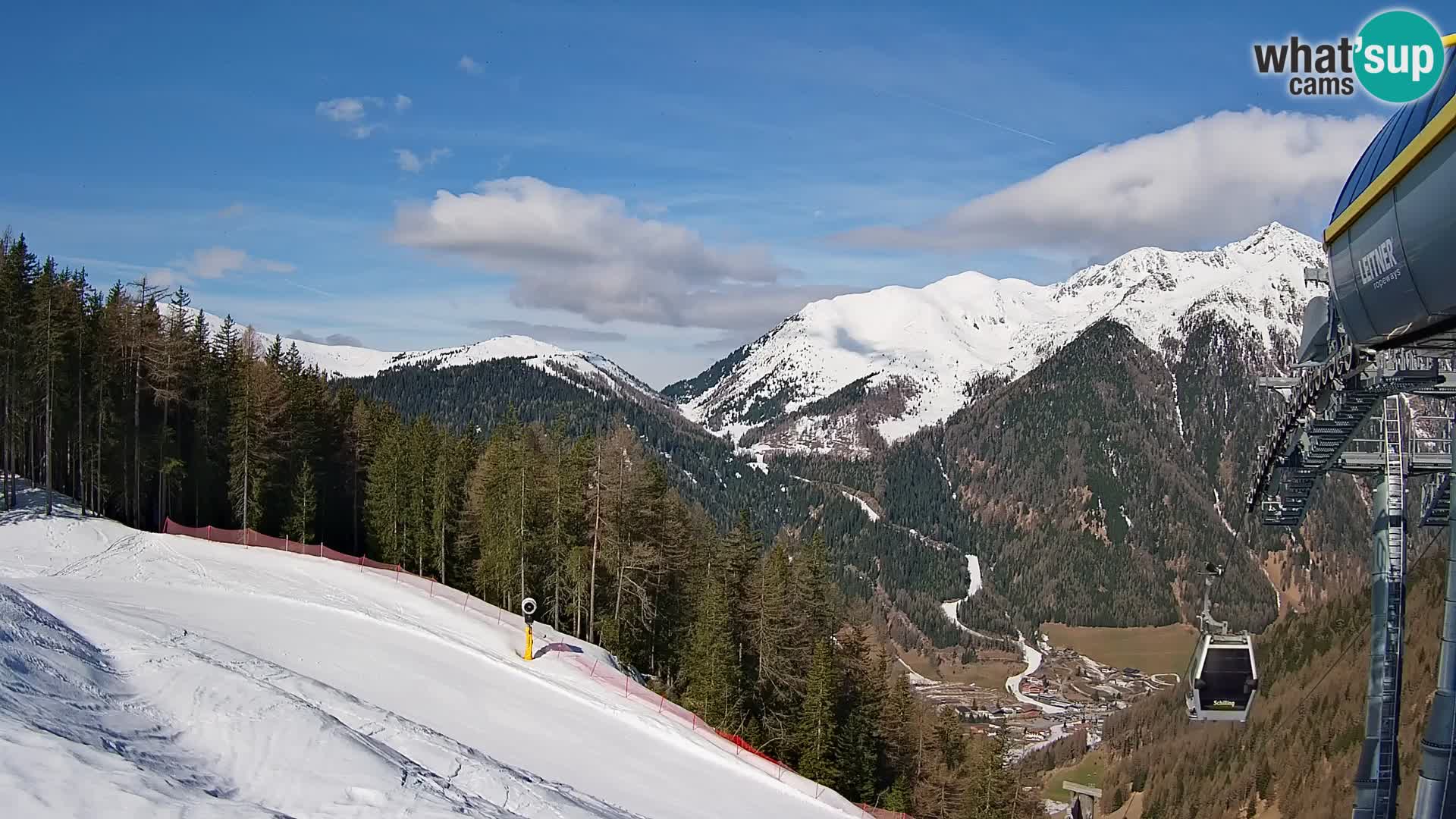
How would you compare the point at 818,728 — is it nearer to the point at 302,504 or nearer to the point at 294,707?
the point at 294,707

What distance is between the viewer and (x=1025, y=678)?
174m

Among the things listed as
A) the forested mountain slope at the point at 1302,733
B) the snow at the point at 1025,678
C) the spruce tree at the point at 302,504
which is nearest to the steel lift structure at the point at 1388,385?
the forested mountain slope at the point at 1302,733

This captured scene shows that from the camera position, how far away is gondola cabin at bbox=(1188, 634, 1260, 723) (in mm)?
15430

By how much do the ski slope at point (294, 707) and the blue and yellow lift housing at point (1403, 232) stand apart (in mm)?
11604

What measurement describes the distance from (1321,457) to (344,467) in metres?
54.0

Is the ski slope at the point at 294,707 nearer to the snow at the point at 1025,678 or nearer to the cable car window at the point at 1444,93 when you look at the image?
the cable car window at the point at 1444,93

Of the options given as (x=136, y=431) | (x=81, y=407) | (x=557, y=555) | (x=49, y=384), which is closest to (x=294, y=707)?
(x=557, y=555)

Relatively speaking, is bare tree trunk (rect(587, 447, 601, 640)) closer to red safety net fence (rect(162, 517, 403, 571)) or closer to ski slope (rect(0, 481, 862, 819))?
ski slope (rect(0, 481, 862, 819))

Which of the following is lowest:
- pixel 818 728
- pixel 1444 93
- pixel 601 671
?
pixel 818 728

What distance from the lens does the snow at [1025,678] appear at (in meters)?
151

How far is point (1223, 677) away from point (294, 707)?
45.7 ft

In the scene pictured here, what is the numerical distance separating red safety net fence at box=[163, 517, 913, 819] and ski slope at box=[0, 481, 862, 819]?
0.28 m

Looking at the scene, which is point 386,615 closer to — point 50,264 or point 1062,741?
point 50,264

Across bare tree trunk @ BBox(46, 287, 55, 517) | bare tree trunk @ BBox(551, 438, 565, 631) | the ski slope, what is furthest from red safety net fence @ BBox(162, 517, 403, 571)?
bare tree trunk @ BBox(551, 438, 565, 631)
